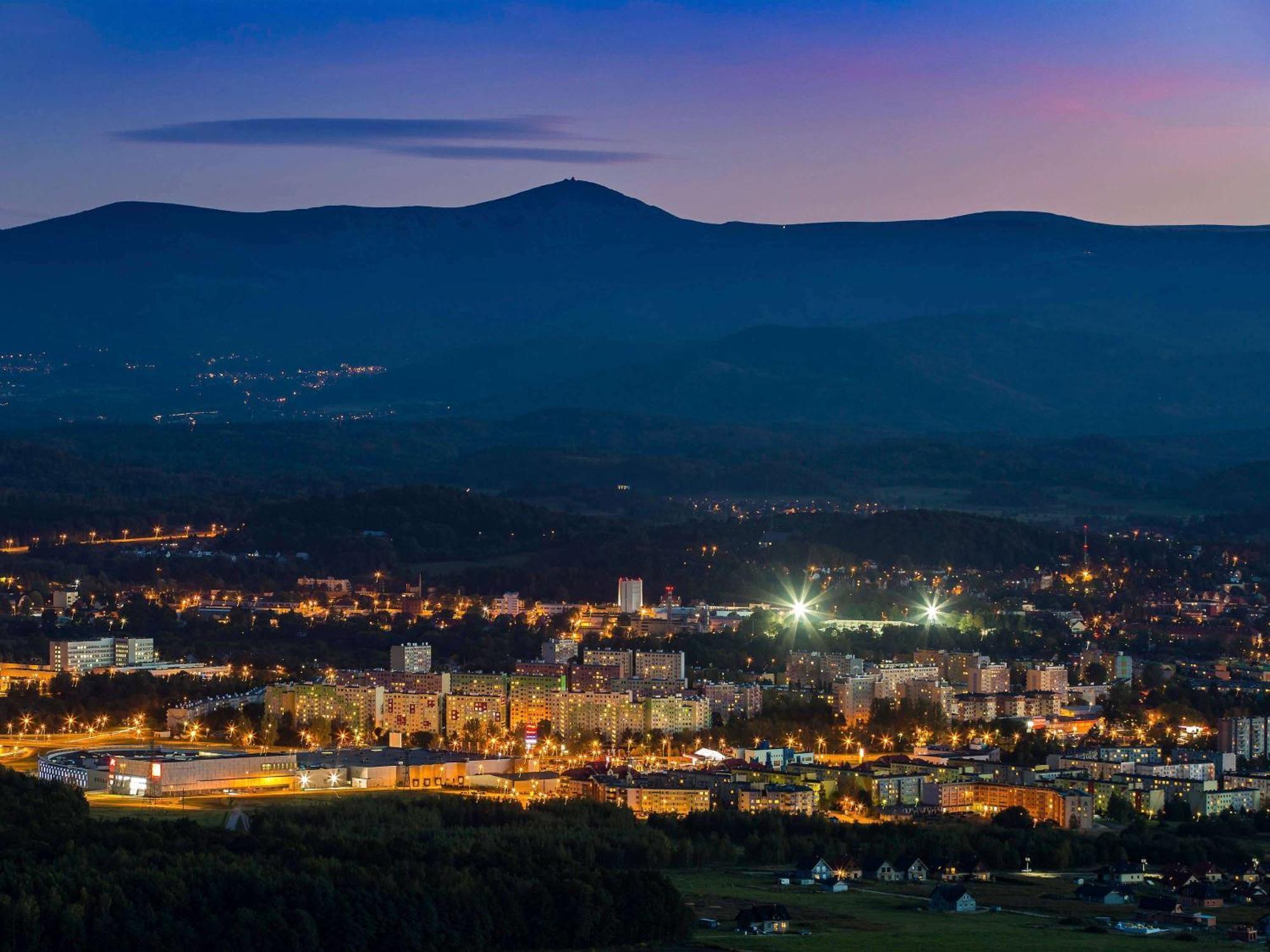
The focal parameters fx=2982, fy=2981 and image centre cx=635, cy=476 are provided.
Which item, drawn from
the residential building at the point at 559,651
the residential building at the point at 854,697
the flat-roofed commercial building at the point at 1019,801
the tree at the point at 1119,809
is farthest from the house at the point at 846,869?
the residential building at the point at 559,651

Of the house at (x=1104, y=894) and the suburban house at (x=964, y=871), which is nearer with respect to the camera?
the house at (x=1104, y=894)

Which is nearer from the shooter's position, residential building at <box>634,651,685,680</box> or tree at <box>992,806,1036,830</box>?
tree at <box>992,806,1036,830</box>

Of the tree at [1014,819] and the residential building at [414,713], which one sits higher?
the residential building at [414,713]

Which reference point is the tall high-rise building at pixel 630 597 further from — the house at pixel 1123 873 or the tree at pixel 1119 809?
the house at pixel 1123 873

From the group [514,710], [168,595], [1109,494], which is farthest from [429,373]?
[514,710]

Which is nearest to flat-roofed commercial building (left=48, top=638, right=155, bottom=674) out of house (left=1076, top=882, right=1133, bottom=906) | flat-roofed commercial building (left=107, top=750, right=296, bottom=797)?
flat-roofed commercial building (left=107, top=750, right=296, bottom=797)

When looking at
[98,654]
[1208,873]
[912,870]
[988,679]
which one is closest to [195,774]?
[912,870]

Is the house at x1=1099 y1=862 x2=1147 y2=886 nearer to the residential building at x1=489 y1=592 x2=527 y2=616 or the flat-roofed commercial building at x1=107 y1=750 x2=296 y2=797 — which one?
the flat-roofed commercial building at x1=107 y1=750 x2=296 y2=797
